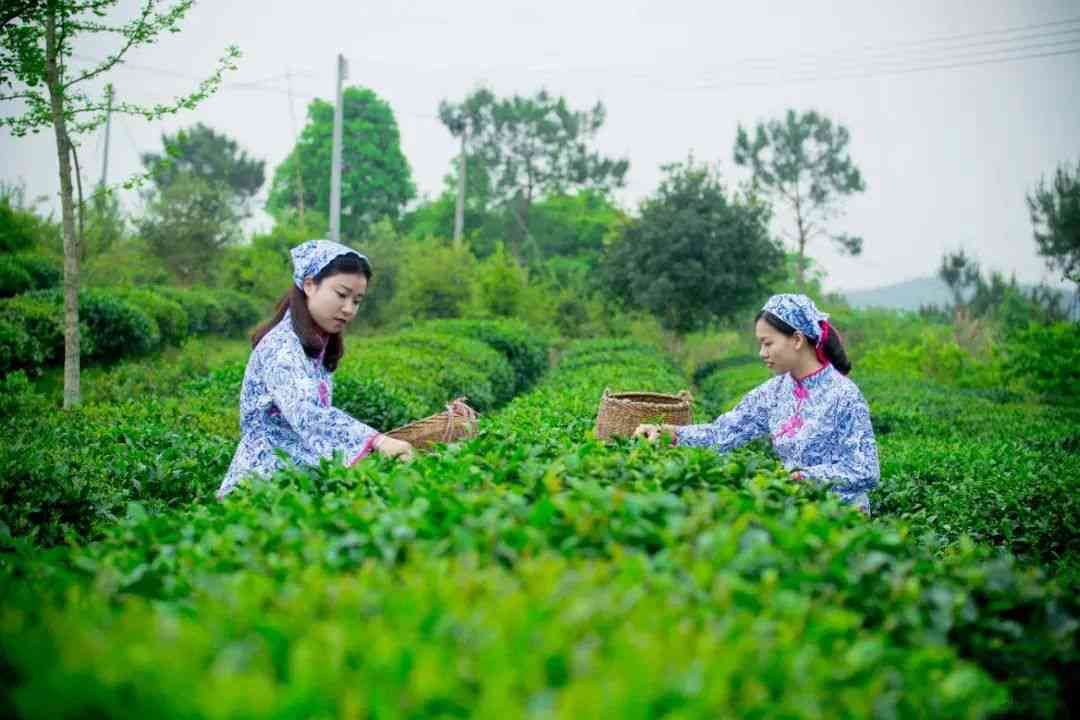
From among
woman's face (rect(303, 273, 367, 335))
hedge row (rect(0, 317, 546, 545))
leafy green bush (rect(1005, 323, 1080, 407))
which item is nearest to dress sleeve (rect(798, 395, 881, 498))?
woman's face (rect(303, 273, 367, 335))

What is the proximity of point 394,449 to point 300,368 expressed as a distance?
63 centimetres

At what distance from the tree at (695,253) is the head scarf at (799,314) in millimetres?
16567

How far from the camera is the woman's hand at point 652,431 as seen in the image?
12.8 feet

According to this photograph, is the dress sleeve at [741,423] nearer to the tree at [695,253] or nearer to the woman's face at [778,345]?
the woman's face at [778,345]

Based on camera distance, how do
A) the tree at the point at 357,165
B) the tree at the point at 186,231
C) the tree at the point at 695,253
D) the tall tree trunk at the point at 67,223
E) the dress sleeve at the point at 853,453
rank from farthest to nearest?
the tree at the point at 357,165 → the tree at the point at 186,231 → the tree at the point at 695,253 → the tall tree trunk at the point at 67,223 → the dress sleeve at the point at 853,453

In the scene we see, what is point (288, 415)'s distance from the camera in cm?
364

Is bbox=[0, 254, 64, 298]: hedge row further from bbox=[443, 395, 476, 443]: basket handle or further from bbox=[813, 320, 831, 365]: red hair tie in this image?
bbox=[813, 320, 831, 365]: red hair tie

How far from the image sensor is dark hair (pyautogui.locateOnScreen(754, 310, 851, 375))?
4.16 m

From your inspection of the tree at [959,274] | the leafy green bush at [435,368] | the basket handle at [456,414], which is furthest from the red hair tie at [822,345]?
the tree at [959,274]

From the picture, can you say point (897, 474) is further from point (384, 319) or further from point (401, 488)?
point (384, 319)

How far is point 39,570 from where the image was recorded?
215 cm

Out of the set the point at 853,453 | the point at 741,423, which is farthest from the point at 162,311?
the point at 853,453

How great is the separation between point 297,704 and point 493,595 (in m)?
0.50

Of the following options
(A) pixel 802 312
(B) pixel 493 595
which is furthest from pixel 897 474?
(B) pixel 493 595
